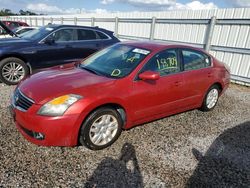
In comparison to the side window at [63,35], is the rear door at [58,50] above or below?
below

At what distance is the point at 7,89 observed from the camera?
587 cm

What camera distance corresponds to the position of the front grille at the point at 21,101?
299cm

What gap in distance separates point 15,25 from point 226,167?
16830 millimetres

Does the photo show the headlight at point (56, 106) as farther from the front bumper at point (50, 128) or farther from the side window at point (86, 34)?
the side window at point (86, 34)

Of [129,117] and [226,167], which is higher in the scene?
[129,117]

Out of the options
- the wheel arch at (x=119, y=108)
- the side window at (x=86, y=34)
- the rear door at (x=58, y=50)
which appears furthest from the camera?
the side window at (x=86, y=34)

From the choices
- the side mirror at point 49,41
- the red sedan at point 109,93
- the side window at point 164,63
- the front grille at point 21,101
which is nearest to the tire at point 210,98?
the red sedan at point 109,93

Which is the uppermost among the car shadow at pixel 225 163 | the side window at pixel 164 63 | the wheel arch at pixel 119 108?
the side window at pixel 164 63

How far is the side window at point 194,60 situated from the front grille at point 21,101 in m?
2.74

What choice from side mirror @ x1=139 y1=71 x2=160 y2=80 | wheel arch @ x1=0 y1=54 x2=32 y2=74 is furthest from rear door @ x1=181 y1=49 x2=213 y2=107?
wheel arch @ x1=0 y1=54 x2=32 y2=74

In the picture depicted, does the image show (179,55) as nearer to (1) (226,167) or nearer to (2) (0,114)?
(1) (226,167)

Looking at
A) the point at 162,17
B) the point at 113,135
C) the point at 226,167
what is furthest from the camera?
the point at 162,17

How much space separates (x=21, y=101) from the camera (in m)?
3.12

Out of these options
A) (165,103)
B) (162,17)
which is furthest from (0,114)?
(162,17)
